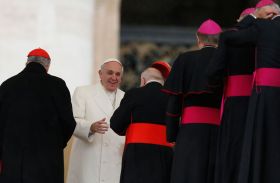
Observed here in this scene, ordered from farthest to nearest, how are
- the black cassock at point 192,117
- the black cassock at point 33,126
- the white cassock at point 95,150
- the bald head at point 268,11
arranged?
Result: 1. the white cassock at point 95,150
2. the black cassock at point 33,126
3. the black cassock at point 192,117
4. the bald head at point 268,11

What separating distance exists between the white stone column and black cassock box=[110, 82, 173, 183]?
12.0 feet

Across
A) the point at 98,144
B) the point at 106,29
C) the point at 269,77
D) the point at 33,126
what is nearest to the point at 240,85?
the point at 269,77

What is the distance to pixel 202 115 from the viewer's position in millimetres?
9164

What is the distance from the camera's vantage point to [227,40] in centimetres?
830

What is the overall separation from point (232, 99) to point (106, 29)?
5470 mm

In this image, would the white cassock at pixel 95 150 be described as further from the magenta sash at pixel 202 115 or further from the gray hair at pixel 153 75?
the magenta sash at pixel 202 115

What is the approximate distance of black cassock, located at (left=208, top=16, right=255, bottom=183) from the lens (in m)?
8.46

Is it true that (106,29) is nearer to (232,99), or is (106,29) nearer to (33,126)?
(33,126)

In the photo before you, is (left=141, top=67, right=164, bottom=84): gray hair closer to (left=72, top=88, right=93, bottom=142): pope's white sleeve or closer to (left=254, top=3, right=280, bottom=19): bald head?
(left=72, top=88, right=93, bottom=142): pope's white sleeve

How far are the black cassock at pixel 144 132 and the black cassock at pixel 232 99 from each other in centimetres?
130

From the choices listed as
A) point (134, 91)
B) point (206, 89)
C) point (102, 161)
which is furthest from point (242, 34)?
point (102, 161)

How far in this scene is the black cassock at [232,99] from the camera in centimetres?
846

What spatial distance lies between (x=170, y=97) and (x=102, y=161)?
170cm

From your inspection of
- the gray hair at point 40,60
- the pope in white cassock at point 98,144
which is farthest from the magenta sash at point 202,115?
the pope in white cassock at point 98,144
